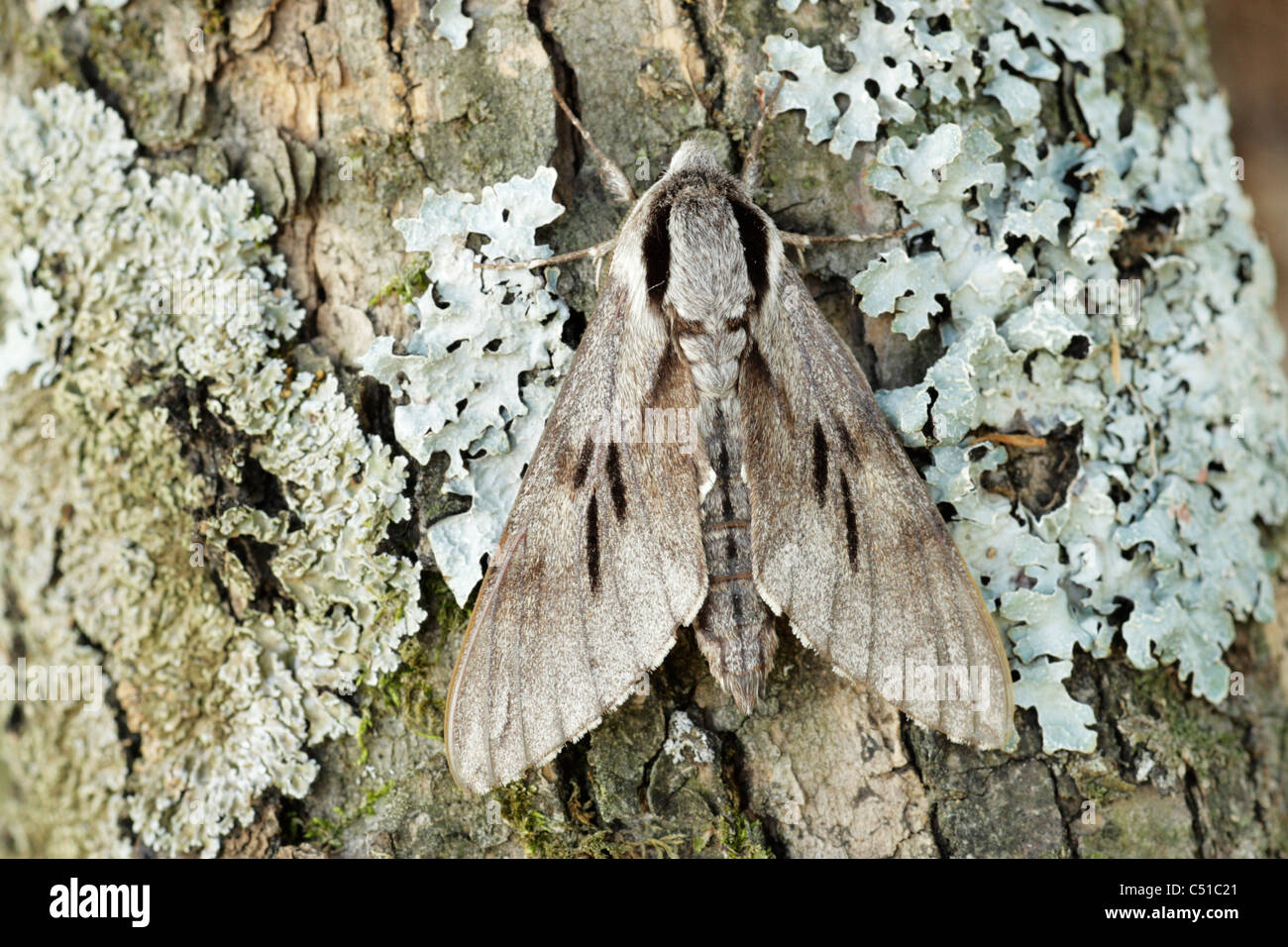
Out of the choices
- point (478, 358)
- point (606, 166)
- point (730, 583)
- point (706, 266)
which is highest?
point (606, 166)

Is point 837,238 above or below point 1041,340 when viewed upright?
above

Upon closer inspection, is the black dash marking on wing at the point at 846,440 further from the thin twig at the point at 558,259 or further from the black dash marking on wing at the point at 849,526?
the thin twig at the point at 558,259

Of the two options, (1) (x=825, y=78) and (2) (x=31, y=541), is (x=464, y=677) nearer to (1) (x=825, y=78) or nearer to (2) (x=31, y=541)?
(2) (x=31, y=541)

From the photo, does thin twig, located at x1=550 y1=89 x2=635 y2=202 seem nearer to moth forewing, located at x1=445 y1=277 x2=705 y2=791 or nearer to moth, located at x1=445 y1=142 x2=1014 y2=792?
moth, located at x1=445 y1=142 x2=1014 y2=792

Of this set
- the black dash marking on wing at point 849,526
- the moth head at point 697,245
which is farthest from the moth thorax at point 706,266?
the black dash marking on wing at point 849,526

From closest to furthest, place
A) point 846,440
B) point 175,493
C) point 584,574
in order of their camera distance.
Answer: point 584,574 → point 846,440 → point 175,493

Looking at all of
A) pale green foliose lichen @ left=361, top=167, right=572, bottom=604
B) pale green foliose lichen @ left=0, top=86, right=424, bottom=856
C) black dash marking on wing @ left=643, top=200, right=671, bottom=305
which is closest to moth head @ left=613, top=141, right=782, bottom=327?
black dash marking on wing @ left=643, top=200, right=671, bottom=305

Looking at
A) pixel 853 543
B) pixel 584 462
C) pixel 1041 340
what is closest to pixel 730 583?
pixel 853 543

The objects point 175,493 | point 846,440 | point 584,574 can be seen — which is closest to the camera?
point 584,574

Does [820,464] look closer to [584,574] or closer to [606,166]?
[584,574]

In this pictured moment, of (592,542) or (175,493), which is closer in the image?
(592,542)
